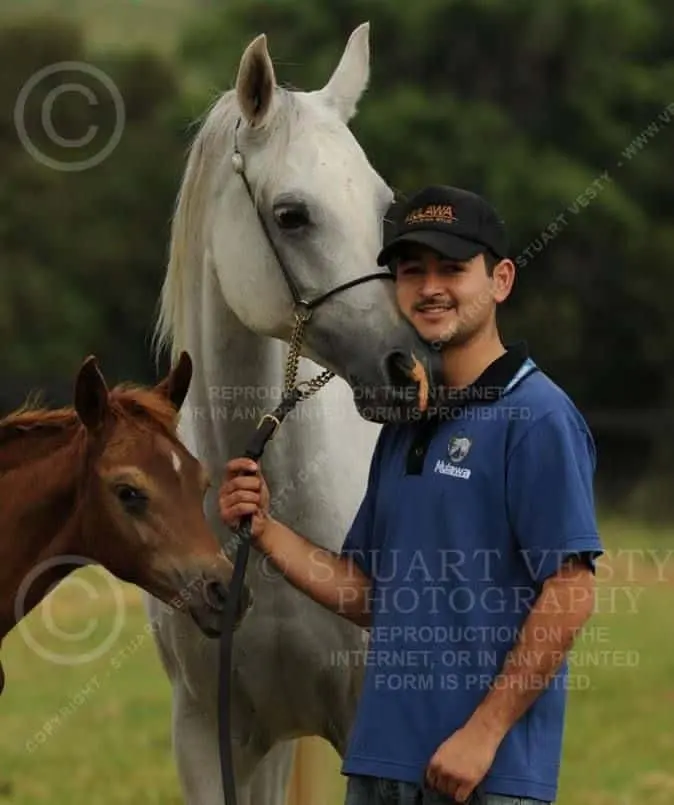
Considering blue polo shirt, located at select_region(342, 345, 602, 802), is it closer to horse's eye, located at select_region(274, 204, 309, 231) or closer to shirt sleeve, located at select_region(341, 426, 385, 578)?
shirt sleeve, located at select_region(341, 426, 385, 578)

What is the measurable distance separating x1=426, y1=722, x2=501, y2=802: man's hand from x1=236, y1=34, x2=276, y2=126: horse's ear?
1.46 metres

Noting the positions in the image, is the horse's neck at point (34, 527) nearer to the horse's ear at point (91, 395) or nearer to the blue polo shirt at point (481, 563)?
the horse's ear at point (91, 395)

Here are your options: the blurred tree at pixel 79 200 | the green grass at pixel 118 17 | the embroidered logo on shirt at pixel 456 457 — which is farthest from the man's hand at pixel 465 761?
the green grass at pixel 118 17

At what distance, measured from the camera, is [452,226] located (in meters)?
2.83

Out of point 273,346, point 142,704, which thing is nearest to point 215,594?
point 273,346

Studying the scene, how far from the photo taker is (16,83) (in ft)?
72.1

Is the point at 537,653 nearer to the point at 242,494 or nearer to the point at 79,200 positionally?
the point at 242,494

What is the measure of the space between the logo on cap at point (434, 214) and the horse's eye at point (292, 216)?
20.6 inches

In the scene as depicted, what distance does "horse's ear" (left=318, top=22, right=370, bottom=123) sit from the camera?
3.71m

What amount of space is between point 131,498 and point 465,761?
0.78 metres

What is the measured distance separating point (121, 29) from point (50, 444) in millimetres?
26452

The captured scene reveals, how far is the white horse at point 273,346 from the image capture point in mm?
3391

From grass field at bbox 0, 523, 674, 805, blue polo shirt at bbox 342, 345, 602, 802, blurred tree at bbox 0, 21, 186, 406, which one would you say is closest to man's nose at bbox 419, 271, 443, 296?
blue polo shirt at bbox 342, 345, 602, 802

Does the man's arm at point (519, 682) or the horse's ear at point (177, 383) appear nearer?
the man's arm at point (519, 682)
